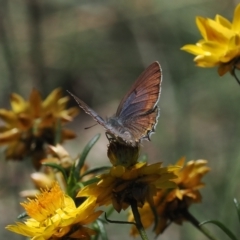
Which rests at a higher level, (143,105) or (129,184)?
(143,105)

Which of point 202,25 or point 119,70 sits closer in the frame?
point 202,25

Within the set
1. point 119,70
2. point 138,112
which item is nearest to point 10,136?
point 138,112

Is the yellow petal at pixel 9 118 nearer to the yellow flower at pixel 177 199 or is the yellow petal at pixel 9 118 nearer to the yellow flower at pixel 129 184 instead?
the yellow flower at pixel 177 199

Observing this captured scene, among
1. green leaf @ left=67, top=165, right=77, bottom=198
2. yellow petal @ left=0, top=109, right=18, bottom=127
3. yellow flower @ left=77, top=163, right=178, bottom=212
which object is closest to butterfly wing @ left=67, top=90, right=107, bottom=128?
yellow flower @ left=77, top=163, right=178, bottom=212

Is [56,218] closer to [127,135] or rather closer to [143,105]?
[127,135]

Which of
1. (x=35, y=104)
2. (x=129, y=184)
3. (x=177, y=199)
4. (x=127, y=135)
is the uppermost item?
(x=35, y=104)

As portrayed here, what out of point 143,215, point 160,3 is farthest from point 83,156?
point 160,3
